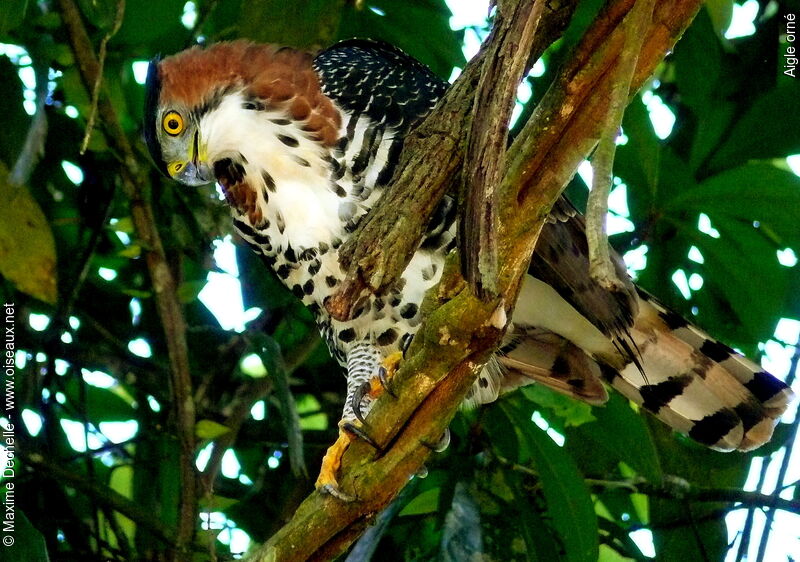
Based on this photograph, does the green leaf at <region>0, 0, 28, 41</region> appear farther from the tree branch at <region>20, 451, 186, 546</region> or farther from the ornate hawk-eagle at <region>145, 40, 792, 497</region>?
the tree branch at <region>20, 451, 186, 546</region>

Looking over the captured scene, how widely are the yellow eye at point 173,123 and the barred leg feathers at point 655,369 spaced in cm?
111

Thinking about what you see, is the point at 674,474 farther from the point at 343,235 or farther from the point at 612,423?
the point at 343,235

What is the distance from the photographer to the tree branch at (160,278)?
322 centimetres

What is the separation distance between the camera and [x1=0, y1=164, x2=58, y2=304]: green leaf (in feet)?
10.4

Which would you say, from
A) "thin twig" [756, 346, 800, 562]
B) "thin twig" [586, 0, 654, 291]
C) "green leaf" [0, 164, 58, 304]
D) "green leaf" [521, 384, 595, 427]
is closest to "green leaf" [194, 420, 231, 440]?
"green leaf" [0, 164, 58, 304]

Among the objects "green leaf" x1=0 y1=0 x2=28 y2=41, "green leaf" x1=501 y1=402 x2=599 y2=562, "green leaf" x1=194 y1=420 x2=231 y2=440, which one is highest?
"green leaf" x1=0 y1=0 x2=28 y2=41

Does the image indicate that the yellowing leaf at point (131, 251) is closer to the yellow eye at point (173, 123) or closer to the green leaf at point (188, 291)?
the green leaf at point (188, 291)

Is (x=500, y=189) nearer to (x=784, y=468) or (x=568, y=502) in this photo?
(x=568, y=502)

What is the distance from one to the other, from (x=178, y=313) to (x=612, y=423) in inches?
56.7

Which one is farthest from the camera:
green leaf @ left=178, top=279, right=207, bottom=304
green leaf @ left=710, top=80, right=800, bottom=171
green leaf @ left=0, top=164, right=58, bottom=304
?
green leaf @ left=178, top=279, right=207, bottom=304

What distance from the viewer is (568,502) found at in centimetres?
327

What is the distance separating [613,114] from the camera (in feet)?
5.51

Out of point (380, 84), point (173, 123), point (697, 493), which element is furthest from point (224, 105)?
point (697, 493)

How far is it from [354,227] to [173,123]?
67 centimetres
